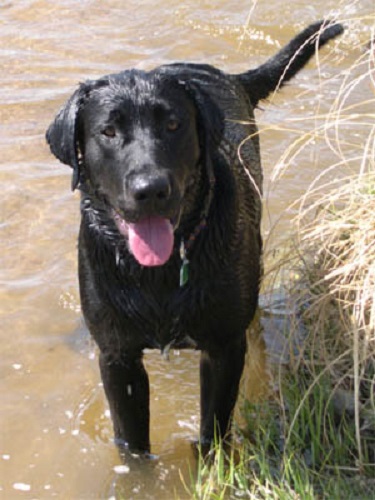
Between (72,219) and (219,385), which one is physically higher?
(72,219)

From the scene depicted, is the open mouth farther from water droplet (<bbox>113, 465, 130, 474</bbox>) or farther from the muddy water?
water droplet (<bbox>113, 465, 130, 474</bbox>)

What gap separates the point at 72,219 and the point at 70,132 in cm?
219

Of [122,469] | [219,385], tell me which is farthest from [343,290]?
[122,469]

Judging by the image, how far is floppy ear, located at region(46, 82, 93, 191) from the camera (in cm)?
357

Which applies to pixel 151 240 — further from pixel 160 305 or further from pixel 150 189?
pixel 160 305

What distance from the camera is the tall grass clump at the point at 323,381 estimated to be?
3.53 meters

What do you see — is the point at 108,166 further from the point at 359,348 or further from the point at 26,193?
the point at 26,193

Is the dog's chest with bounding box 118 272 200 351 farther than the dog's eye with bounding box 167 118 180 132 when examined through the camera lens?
Yes

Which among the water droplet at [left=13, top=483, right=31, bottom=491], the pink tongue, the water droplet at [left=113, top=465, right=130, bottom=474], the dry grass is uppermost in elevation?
the pink tongue

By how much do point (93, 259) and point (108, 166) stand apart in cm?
42

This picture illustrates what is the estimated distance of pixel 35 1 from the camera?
8742 mm

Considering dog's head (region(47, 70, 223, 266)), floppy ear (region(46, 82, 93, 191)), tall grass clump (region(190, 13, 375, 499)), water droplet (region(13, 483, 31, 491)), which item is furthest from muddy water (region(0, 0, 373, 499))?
floppy ear (region(46, 82, 93, 191))

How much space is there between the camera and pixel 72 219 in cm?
573

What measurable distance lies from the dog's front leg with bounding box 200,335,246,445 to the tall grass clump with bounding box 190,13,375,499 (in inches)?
4.2
